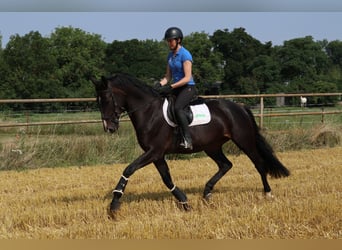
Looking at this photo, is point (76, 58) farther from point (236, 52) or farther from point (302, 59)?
point (302, 59)

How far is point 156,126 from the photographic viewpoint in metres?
6.54

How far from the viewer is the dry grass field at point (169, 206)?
5109 mm

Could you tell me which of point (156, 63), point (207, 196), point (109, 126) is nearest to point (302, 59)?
point (156, 63)

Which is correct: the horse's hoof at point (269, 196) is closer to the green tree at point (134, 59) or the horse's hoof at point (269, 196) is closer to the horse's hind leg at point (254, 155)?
the horse's hind leg at point (254, 155)

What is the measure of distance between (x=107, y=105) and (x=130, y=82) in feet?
1.84

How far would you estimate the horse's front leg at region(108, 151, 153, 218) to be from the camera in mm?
6129

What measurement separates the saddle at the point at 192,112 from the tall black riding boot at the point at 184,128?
91 mm

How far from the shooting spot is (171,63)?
6594mm

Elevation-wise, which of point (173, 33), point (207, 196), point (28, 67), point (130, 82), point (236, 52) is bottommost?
point (207, 196)

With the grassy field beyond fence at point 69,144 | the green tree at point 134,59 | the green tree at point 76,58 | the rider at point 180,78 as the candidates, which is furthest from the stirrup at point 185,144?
the green tree at point 134,59

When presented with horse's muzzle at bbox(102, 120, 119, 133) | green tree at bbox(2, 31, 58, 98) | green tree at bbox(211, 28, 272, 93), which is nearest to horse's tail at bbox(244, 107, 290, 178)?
horse's muzzle at bbox(102, 120, 119, 133)

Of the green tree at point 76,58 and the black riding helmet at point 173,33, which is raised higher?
Result: the green tree at point 76,58

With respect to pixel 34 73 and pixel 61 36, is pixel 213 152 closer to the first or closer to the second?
pixel 34 73

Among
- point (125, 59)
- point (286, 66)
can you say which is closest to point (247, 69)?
point (286, 66)
